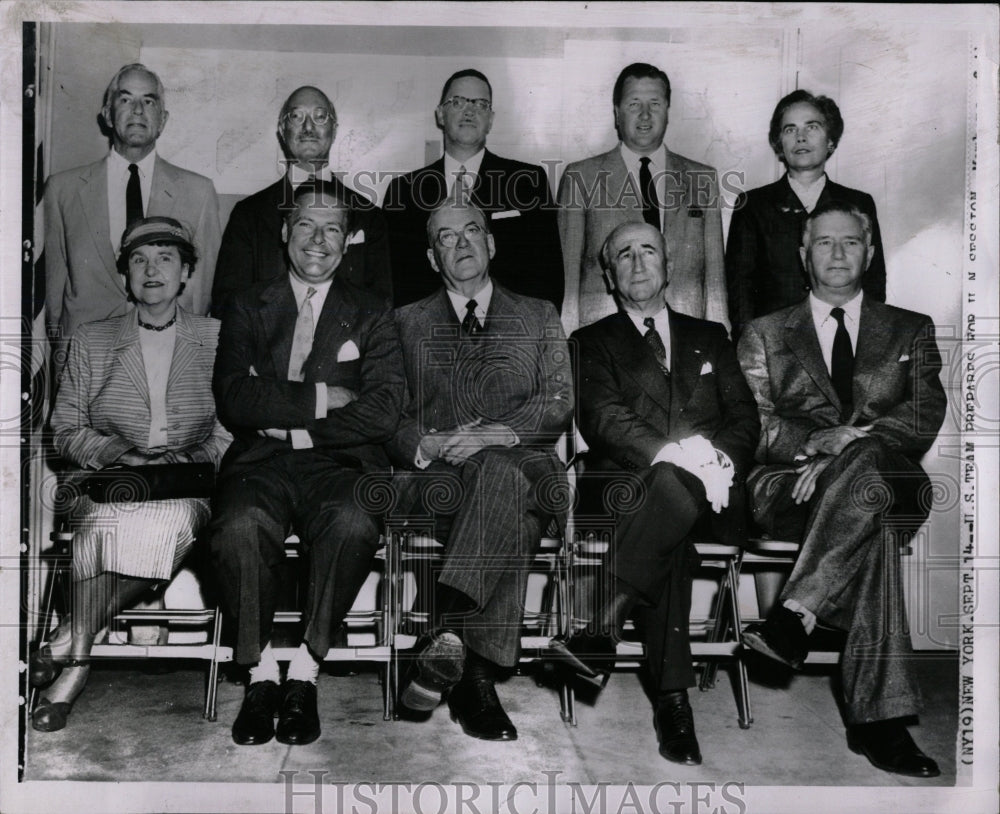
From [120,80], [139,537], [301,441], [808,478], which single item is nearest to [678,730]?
[808,478]

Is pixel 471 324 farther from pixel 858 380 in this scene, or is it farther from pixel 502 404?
pixel 858 380

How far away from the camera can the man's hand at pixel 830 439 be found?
137 inches

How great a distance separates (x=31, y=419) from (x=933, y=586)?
3.42 m

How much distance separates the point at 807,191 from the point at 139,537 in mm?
2782

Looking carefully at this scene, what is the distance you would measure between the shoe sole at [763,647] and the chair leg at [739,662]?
0.04m

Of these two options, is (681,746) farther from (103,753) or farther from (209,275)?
(209,275)

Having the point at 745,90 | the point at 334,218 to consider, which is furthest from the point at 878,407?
the point at 334,218

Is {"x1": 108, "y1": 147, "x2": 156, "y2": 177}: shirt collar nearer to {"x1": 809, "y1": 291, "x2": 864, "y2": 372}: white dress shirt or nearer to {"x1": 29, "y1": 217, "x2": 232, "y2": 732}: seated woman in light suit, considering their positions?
{"x1": 29, "y1": 217, "x2": 232, "y2": 732}: seated woman in light suit

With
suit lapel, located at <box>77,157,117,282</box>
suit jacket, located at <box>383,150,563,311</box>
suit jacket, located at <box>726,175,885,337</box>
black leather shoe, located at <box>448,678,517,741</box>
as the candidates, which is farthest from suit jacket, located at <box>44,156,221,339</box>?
suit jacket, located at <box>726,175,885,337</box>

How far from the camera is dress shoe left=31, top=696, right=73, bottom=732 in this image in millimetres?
3502

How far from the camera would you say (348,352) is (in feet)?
11.6

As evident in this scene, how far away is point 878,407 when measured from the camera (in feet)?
11.6

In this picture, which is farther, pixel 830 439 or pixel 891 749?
pixel 830 439

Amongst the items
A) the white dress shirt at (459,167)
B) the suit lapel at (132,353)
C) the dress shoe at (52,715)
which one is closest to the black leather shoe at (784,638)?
the white dress shirt at (459,167)
